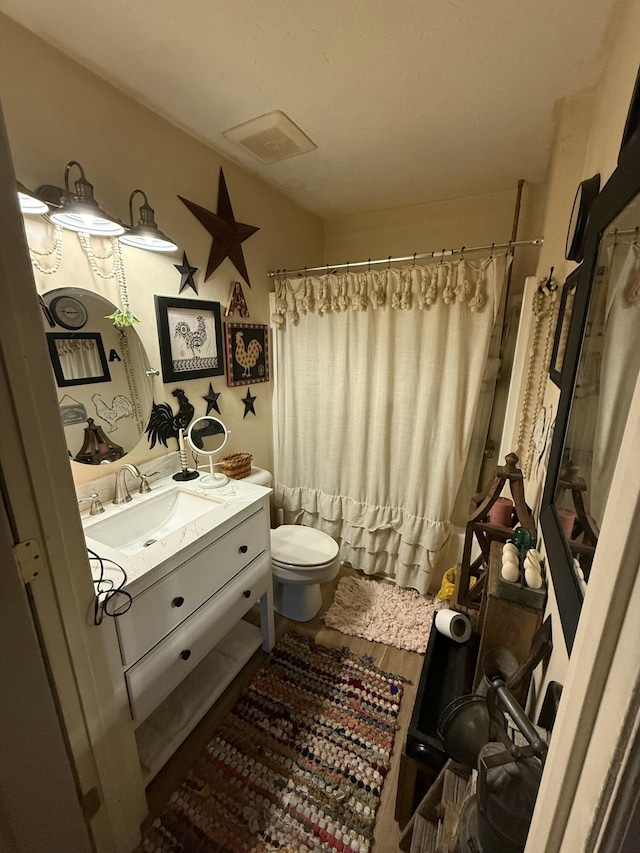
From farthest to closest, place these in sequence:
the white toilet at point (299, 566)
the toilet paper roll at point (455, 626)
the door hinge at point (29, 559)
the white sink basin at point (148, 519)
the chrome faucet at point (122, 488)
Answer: the white toilet at point (299, 566)
the chrome faucet at point (122, 488)
the white sink basin at point (148, 519)
the toilet paper roll at point (455, 626)
the door hinge at point (29, 559)

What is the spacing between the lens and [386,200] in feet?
6.94

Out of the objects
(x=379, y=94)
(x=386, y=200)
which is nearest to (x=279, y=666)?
(x=379, y=94)

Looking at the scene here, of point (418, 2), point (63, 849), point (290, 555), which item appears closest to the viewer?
point (63, 849)

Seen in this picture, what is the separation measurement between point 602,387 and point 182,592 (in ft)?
4.23

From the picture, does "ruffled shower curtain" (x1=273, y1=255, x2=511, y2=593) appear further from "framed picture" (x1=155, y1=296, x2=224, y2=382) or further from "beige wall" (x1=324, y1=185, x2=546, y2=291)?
"beige wall" (x1=324, y1=185, x2=546, y2=291)

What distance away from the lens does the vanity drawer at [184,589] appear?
978 mm

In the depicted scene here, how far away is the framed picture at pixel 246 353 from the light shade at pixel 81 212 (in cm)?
72

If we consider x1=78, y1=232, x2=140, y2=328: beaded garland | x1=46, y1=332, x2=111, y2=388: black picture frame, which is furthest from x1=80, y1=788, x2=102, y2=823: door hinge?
x1=78, y1=232, x2=140, y2=328: beaded garland

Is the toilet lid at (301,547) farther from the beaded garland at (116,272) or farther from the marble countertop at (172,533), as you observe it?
the beaded garland at (116,272)

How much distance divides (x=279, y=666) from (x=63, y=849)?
2.95 ft

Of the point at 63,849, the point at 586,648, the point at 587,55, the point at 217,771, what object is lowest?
the point at 217,771

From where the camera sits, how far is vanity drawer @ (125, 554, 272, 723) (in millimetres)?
1004

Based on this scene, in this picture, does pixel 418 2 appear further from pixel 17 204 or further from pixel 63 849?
pixel 63 849

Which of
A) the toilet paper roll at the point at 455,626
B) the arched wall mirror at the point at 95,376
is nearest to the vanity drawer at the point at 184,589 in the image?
the arched wall mirror at the point at 95,376
